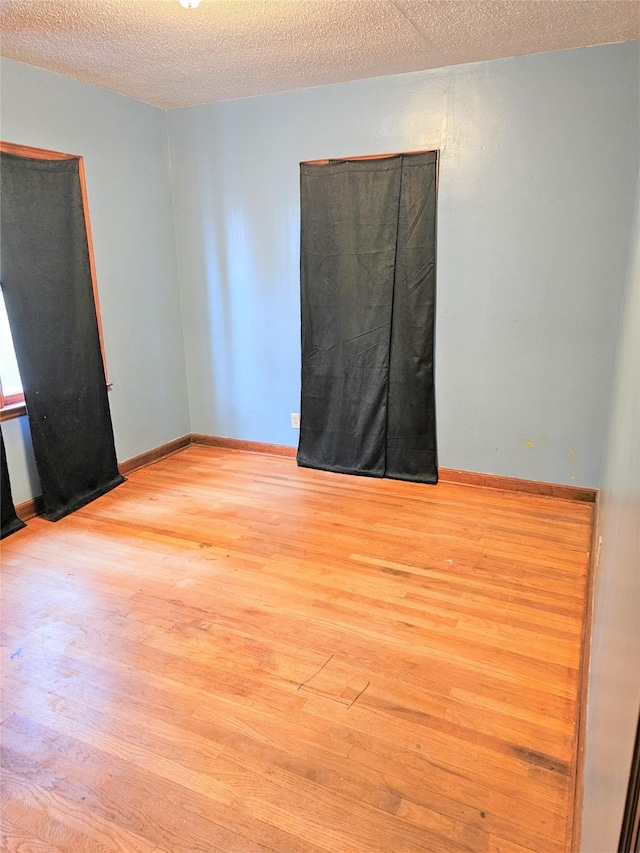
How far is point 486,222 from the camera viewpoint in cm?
320

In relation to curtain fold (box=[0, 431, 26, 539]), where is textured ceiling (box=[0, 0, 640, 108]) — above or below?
above

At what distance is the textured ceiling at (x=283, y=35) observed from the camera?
2.32 metres

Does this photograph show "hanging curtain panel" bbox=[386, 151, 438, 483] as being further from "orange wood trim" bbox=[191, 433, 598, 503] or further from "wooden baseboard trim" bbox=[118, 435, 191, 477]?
"wooden baseboard trim" bbox=[118, 435, 191, 477]

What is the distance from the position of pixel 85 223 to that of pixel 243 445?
1851 mm

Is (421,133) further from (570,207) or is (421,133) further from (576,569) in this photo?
(576,569)

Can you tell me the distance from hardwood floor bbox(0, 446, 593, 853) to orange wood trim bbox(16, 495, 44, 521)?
64 mm

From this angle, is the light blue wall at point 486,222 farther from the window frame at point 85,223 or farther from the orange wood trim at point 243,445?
the window frame at point 85,223

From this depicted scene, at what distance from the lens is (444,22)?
2498 mm

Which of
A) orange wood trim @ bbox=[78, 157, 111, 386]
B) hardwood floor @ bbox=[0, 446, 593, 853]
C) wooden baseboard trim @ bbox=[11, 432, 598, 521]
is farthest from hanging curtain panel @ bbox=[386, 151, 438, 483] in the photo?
orange wood trim @ bbox=[78, 157, 111, 386]

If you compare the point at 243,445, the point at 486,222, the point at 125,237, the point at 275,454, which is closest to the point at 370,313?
the point at 486,222

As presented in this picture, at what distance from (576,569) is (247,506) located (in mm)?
1787

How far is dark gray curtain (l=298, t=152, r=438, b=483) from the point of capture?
3.36 metres

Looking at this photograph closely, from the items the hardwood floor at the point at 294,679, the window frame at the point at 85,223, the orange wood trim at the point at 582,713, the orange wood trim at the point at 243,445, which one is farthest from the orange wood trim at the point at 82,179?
the orange wood trim at the point at 582,713

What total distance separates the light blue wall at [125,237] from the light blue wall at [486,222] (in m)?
0.24
